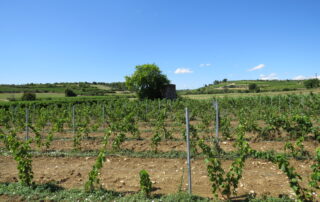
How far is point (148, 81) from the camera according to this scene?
104 ft

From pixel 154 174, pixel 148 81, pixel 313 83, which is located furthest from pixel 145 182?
pixel 313 83

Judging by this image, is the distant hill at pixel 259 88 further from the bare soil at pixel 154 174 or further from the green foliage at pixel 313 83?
the bare soil at pixel 154 174

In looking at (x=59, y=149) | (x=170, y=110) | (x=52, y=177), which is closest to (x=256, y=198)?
(x=52, y=177)

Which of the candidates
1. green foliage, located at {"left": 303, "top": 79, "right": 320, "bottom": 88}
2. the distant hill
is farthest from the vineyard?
green foliage, located at {"left": 303, "top": 79, "right": 320, "bottom": 88}

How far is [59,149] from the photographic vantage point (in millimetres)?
7840

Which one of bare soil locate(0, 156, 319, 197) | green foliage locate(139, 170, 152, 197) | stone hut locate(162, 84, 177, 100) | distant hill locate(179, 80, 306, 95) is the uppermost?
distant hill locate(179, 80, 306, 95)

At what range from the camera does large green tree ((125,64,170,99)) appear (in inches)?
1254

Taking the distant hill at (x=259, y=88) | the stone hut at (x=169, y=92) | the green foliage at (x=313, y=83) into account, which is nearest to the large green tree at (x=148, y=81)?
the stone hut at (x=169, y=92)

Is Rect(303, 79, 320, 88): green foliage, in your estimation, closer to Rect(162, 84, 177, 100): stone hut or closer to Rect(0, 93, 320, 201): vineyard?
Rect(162, 84, 177, 100): stone hut

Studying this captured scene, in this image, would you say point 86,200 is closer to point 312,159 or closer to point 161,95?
point 312,159

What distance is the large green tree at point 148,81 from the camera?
1254 inches

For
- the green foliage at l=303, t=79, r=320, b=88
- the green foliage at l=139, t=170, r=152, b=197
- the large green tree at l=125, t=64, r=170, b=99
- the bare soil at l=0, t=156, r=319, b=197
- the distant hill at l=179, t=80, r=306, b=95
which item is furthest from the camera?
the distant hill at l=179, t=80, r=306, b=95

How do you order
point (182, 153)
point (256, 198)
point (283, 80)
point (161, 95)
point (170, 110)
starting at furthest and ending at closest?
point (283, 80) < point (161, 95) < point (170, 110) < point (182, 153) < point (256, 198)

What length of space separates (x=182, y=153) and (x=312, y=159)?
361 cm
